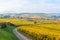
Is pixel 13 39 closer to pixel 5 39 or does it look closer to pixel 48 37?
pixel 5 39

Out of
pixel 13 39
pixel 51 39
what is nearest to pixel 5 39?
pixel 13 39

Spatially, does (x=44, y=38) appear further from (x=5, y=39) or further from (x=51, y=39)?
(x=5, y=39)

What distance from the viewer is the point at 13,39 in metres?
58.7

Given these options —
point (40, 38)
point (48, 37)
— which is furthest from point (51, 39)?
point (40, 38)

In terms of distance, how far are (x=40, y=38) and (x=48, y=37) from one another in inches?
142

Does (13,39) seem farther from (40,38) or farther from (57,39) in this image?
(57,39)

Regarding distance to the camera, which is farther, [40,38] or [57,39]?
[40,38]

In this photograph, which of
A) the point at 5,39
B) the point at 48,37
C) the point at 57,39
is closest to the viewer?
the point at 57,39

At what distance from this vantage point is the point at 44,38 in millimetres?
53562

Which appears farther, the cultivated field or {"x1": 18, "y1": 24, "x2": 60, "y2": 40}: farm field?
the cultivated field

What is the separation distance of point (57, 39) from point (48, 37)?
4.22m

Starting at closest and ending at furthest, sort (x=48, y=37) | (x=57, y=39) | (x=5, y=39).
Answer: (x=57, y=39)
(x=48, y=37)
(x=5, y=39)

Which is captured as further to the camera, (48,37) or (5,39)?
(5,39)

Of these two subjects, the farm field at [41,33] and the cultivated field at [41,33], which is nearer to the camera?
the farm field at [41,33]
